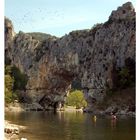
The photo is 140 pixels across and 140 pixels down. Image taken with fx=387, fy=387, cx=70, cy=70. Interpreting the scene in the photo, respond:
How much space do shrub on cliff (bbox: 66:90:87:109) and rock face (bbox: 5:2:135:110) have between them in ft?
6.80

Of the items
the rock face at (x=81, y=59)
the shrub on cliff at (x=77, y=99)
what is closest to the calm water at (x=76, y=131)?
the rock face at (x=81, y=59)

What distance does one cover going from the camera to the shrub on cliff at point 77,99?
140625 millimetres

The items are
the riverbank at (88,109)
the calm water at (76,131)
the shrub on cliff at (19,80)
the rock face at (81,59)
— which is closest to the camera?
the calm water at (76,131)

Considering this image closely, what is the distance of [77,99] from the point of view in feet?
467

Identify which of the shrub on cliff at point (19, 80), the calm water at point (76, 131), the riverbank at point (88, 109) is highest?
the shrub on cliff at point (19, 80)

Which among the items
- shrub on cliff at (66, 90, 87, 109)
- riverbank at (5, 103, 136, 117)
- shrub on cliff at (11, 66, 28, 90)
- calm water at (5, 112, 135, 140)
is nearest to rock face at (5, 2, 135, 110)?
shrub on cliff at (11, 66, 28, 90)

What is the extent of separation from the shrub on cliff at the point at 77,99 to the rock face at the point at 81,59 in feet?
6.80

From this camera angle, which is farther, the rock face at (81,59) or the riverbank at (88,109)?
the rock face at (81,59)

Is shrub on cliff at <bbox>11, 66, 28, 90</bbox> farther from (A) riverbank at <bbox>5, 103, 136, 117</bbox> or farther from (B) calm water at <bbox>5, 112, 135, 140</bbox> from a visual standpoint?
(B) calm water at <bbox>5, 112, 135, 140</bbox>

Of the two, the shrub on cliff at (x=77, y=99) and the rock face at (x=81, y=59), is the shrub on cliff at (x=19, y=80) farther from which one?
the shrub on cliff at (x=77, y=99)

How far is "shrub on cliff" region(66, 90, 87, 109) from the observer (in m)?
141

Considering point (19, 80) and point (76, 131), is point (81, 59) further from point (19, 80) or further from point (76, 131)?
point (76, 131)

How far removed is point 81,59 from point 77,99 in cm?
1486

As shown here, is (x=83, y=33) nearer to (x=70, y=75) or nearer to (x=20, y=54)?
(x=70, y=75)
